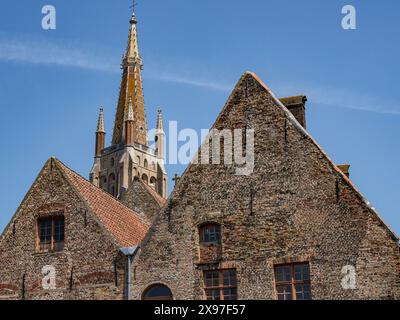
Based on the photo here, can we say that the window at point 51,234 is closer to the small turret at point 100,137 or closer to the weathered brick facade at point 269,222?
the weathered brick facade at point 269,222

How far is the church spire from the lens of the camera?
8662cm

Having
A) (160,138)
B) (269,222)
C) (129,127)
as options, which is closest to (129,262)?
(269,222)

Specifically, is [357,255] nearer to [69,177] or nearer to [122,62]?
[69,177]

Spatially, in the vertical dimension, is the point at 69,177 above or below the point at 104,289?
above

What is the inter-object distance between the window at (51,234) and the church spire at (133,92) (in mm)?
63150

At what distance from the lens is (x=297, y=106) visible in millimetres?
22938

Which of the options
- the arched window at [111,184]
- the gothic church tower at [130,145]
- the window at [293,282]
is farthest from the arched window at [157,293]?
the arched window at [111,184]

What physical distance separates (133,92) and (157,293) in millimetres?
67974

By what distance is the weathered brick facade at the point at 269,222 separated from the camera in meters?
18.8
